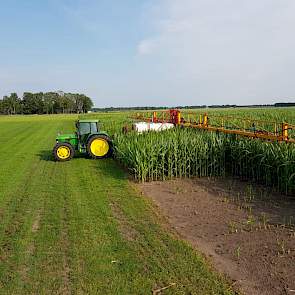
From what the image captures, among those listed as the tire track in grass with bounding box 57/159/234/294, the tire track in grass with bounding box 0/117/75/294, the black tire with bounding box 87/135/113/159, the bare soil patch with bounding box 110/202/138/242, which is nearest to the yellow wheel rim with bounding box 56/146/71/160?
the black tire with bounding box 87/135/113/159

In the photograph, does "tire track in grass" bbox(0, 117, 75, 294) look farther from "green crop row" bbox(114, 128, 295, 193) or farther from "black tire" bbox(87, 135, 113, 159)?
"black tire" bbox(87, 135, 113, 159)

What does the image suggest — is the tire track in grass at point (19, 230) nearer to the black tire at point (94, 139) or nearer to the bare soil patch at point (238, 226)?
the bare soil patch at point (238, 226)

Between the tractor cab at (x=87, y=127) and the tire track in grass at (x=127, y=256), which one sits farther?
the tractor cab at (x=87, y=127)

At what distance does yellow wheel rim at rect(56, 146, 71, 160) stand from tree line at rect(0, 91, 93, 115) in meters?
127

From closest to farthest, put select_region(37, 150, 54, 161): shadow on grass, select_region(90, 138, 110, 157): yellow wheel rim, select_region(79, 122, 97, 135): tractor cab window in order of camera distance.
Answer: select_region(90, 138, 110, 157): yellow wheel rim
select_region(79, 122, 97, 135): tractor cab window
select_region(37, 150, 54, 161): shadow on grass

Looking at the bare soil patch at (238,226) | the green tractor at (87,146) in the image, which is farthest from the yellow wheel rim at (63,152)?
the bare soil patch at (238,226)

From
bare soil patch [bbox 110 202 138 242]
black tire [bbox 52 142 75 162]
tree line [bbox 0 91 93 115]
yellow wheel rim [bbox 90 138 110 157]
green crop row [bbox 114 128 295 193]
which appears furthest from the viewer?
tree line [bbox 0 91 93 115]

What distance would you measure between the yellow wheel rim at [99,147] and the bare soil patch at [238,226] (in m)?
4.90

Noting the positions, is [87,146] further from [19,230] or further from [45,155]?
[19,230]

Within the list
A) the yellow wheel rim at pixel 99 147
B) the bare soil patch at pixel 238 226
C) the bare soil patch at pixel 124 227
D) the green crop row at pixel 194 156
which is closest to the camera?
the bare soil patch at pixel 238 226

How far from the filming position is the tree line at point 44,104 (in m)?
139

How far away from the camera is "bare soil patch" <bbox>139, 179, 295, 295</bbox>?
467 cm

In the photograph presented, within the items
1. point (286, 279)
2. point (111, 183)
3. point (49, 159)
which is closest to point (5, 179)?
point (111, 183)

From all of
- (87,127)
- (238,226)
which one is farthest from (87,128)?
(238,226)
